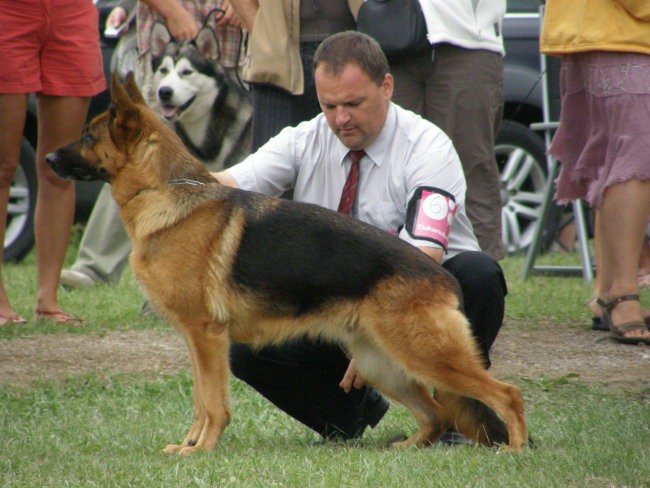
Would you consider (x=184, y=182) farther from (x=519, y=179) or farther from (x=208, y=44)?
(x=519, y=179)

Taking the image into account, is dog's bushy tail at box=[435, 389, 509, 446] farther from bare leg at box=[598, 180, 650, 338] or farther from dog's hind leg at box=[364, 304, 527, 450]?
bare leg at box=[598, 180, 650, 338]

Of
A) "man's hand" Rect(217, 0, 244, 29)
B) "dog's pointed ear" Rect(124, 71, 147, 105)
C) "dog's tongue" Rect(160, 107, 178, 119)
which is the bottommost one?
"dog's tongue" Rect(160, 107, 178, 119)

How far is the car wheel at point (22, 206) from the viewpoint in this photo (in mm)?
8398

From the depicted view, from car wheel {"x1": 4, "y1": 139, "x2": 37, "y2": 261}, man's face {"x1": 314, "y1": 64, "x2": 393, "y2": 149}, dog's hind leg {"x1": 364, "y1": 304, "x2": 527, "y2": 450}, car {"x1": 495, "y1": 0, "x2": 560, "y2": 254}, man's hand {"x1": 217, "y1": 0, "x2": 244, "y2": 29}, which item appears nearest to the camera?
dog's hind leg {"x1": 364, "y1": 304, "x2": 527, "y2": 450}

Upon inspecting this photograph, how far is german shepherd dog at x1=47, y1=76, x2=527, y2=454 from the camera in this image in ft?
11.7

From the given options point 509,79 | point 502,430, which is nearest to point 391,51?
point 502,430

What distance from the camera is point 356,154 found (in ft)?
13.6

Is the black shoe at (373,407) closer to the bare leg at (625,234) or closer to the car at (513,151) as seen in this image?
the bare leg at (625,234)

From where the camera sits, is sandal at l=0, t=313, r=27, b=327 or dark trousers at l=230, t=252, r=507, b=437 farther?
sandal at l=0, t=313, r=27, b=327

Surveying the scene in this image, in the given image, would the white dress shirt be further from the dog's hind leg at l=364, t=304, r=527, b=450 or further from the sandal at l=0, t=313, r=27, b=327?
the sandal at l=0, t=313, r=27, b=327

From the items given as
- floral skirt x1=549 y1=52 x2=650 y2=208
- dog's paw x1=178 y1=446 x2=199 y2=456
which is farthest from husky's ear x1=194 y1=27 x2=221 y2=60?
dog's paw x1=178 y1=446 x2=199 y2=456

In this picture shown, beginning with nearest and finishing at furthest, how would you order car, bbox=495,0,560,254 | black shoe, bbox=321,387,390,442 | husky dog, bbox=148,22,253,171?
1. black shoe, bbox=321,387,390,442
2. husky dog, bbox=148,22,253,171
3. car, bbox=495,0,560,254

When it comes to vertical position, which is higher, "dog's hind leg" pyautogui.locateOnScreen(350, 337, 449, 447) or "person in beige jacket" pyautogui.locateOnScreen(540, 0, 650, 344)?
"person in beige jacket" pyautogui.locateOnScreen(540, 0, 650, 344)

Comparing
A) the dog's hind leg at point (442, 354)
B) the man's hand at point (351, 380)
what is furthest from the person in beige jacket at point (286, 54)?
the dog's hind leg at point (442, 354)
